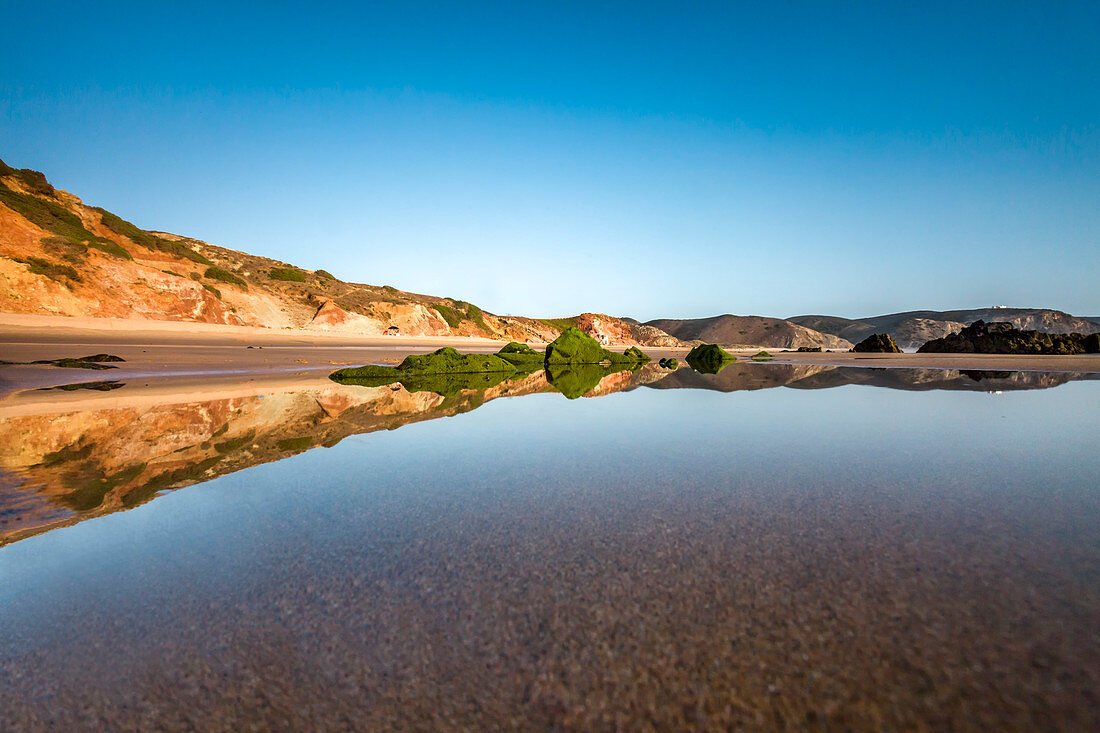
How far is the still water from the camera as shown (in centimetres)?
96

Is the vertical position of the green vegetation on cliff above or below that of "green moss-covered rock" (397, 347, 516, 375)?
above

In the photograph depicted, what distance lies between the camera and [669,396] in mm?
6645

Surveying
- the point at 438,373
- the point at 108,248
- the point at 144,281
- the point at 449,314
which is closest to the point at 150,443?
the point at 438,373

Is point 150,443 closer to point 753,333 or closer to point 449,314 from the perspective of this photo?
point 449,314

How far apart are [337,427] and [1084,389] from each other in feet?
35.2

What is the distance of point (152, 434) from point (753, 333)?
11125cm

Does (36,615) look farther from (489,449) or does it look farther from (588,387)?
(588,387)

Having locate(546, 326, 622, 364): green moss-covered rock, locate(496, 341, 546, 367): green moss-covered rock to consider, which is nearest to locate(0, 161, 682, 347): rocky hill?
locate(496, 341, 546, 367): green moss-covered rock

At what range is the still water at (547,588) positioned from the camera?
96 centimetres

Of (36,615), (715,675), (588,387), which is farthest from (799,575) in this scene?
(588,387)

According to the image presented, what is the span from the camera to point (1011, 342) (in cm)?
2281

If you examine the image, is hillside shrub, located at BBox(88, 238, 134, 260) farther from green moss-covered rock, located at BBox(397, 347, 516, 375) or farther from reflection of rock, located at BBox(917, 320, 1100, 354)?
reflection of rock, located at BBox(917, 320, 1100, 354)

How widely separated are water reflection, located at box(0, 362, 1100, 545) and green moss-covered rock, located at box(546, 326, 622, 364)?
297 inches

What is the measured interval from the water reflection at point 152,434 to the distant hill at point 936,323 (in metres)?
98.0
